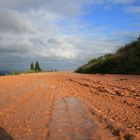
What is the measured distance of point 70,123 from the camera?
7.07 meters

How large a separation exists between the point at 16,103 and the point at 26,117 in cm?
215

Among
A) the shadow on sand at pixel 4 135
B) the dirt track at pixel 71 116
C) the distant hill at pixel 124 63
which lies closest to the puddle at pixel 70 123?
the dirt track at pixel 71 116

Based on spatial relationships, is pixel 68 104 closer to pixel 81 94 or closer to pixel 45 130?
pixel 81 94

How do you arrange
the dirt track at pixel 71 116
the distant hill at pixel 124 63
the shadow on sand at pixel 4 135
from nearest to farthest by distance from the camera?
the shadow on sand at pixel 4 135
the dirt track at pixel 71 116
the distant hill at pixel 124 63

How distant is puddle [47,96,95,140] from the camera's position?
20.0ft

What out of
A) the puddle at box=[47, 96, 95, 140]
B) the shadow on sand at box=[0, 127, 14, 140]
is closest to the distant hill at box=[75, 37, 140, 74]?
the puddle at box=[47, 96, 95, 140]

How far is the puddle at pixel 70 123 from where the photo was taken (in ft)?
20.0

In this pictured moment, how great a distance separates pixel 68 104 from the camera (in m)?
9.59

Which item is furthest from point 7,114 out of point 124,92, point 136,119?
point 124,92

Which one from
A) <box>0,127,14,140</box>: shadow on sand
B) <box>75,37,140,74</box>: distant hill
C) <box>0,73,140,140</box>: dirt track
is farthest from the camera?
<box>75,37,140,74</box>: distant hill

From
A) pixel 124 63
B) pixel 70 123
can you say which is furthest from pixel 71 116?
pixel 124 63

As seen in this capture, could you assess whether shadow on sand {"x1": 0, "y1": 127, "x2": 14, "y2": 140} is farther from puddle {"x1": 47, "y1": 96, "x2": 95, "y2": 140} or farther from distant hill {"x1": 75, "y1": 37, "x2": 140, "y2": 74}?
distant hill {"x1": 75, "y1": 37, "x2": 140, "y2": 74}

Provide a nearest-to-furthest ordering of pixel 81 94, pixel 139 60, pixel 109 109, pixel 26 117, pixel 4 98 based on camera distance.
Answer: pixel 26 117
pixel 109 109
pixel 4 98
pixel 81 94
pixel 139 60

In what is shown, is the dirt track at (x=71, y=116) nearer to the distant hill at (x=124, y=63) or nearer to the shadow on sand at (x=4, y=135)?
the shadow on sand at (x=4, y=135)
